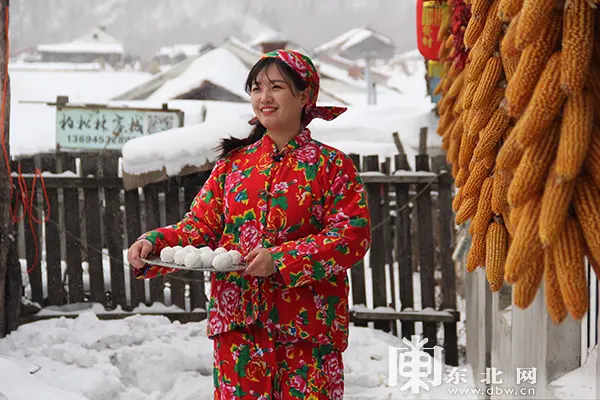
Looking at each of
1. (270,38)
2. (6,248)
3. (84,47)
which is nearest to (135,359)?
(6,248)

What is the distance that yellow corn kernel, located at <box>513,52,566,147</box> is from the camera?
1177 millimetres

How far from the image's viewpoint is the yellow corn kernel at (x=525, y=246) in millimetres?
1188

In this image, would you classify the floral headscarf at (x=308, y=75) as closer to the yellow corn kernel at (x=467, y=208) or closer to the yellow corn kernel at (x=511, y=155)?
the yellow corn kernel at (x=467, y=208)

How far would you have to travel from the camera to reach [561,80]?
1.17 metres

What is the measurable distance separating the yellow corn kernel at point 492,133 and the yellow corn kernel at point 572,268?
42 centimetres

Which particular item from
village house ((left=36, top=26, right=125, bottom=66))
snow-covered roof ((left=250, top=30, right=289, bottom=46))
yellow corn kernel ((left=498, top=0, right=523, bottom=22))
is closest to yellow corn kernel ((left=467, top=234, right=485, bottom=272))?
yellow corn kernel ((left=498, top=0, right=523, bottom=22))

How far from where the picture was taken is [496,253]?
154 cm

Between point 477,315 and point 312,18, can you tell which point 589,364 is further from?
point 312,18

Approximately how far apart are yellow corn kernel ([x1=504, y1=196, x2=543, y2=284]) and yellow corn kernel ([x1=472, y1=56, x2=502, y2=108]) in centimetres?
43

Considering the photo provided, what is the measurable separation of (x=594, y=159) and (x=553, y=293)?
24 cm

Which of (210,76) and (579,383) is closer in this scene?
(579,383)

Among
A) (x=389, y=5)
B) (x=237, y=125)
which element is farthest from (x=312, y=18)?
(x=237, y=125)

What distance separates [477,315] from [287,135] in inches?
91.0

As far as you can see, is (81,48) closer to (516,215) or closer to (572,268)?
(516,215)
